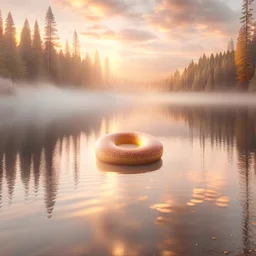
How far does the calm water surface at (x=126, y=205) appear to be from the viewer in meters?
4.55

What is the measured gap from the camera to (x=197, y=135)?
17141 millimetres

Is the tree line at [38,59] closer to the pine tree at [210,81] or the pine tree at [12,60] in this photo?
the pine tree at [12,60]

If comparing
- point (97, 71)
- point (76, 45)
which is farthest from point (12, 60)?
point (97, 71)

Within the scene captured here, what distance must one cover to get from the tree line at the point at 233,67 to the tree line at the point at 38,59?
33598 mm

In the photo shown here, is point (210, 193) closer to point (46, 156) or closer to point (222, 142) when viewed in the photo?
point (46, 156)

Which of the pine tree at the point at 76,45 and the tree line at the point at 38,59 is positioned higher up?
the pine tree at the point at 76,45

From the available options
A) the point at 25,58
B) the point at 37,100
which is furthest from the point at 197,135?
the point at 25,58

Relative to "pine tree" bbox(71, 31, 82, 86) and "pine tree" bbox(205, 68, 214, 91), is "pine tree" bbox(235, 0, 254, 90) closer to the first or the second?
"pine tree" bbox(205, 68, 214, 91)

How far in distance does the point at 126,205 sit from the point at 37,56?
51.5 m

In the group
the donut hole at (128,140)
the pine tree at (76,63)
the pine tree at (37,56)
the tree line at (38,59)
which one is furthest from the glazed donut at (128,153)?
the pine tree at (76,63)

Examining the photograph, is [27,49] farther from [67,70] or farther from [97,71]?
[97,71]

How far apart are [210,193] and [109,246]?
131 inches

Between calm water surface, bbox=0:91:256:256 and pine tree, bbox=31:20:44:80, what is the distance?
143ft

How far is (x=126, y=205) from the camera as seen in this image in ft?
20.2
